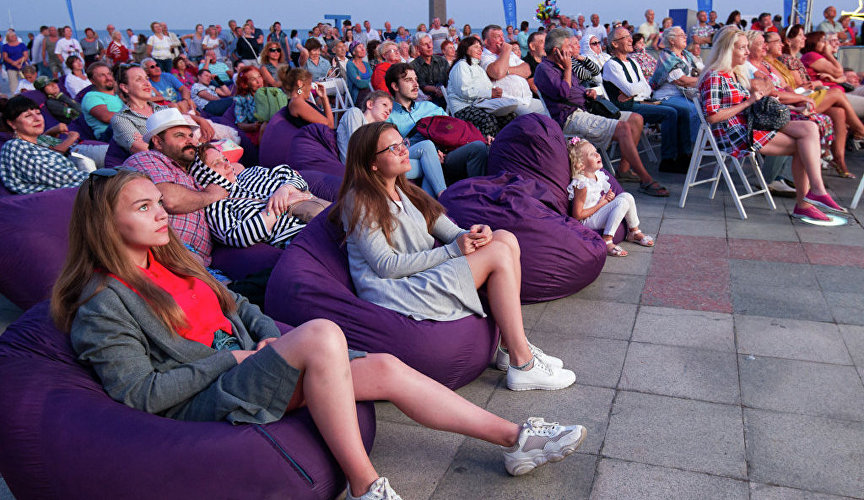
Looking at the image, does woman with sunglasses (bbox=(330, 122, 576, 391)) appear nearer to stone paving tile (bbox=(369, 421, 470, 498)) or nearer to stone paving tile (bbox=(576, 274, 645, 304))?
→ stone paving tile (bbox=(369, 421, 470, 498))

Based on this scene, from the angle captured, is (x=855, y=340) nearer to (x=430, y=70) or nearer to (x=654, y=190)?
(x=654, y=190)

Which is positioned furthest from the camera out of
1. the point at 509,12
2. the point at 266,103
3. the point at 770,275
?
the point at 509,12

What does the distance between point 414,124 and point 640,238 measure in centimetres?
211

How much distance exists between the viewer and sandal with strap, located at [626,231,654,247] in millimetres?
4902

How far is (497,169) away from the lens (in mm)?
4797

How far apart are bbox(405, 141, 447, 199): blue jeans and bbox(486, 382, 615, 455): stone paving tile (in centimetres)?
249

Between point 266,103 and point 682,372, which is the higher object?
point 266,103

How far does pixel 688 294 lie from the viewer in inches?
156

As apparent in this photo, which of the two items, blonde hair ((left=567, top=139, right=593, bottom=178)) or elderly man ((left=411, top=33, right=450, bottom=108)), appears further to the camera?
elderly man ((left=411, top=33, right=450, bottom=108))

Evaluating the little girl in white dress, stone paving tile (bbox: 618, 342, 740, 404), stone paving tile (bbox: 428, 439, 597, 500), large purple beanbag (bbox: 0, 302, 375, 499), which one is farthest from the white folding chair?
large purple beanbag (bbox: 0, 302, 375, 499)

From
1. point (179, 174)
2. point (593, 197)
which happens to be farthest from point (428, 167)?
point (179, 174)

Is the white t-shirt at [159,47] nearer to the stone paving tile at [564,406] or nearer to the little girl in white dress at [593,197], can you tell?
the little girl in white dress at [593,197]

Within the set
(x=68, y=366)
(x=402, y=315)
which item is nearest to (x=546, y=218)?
(x=402, y=315)

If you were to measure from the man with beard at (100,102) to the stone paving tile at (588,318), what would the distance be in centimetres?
416
